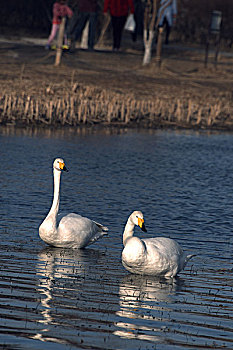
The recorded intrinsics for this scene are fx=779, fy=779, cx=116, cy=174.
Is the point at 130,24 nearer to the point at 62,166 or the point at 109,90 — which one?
the point at 109,90

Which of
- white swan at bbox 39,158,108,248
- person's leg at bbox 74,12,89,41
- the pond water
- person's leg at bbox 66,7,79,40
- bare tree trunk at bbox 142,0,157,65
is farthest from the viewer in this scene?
person's leg at bbox 66,7,79,40

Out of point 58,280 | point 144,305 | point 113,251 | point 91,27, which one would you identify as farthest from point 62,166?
point 91,27

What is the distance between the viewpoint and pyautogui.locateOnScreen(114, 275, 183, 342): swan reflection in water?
23.0 feet

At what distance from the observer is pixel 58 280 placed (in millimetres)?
8734

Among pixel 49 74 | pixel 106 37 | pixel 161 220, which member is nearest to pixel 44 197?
pixel 161 220

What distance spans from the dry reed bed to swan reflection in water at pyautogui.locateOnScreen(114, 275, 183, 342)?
51.1 ft

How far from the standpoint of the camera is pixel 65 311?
7434 mm

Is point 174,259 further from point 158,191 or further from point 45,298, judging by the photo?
point 158,191

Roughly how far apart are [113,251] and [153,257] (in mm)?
1452

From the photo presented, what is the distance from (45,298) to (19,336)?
1.29m

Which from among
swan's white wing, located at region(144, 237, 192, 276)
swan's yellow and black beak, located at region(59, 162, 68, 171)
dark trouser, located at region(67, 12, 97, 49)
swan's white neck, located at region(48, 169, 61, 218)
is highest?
dark trouser, located at region(67, 12, 97, 49)

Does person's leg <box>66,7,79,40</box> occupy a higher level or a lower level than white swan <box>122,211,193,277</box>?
higher

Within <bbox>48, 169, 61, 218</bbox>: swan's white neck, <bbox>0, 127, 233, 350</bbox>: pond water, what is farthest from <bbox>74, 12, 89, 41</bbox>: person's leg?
<bbox>48, 169, 61, 218</bbox>: swan's white neck

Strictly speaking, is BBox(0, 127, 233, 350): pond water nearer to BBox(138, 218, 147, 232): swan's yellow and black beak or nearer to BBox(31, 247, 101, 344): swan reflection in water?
BBox(31, 247, 101, 344): swan reflection in water
